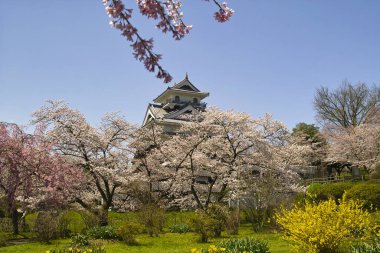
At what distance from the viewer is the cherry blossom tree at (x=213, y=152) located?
24.0 meters

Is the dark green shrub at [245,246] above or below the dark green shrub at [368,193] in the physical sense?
below

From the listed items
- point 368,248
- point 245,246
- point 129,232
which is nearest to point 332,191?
point 129,232

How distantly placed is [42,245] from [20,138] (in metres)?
6.52

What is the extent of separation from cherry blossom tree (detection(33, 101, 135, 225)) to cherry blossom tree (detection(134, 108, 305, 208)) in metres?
1.77

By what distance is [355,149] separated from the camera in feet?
129

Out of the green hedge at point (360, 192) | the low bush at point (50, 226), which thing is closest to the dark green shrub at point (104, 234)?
the low bush at point (50, 226)

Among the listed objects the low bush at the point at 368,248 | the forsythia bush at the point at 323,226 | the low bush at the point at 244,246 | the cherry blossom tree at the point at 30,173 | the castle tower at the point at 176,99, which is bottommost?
the low bush at the point at 244,246

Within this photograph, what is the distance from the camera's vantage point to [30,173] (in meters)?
19.6

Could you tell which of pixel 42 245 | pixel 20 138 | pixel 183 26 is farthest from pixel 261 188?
pixel 183 26

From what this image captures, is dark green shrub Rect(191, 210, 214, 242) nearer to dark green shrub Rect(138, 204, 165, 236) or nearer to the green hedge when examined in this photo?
dark green shrub Rect(138, 204, 165, 236)

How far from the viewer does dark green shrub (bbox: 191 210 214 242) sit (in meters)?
15.0

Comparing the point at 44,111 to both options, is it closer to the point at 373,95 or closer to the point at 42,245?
the point at 42,245

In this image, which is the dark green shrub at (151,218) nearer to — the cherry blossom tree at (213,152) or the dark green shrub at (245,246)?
the cherry blossom tree at (213,152)

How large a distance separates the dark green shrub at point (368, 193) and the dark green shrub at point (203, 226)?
441 inches
